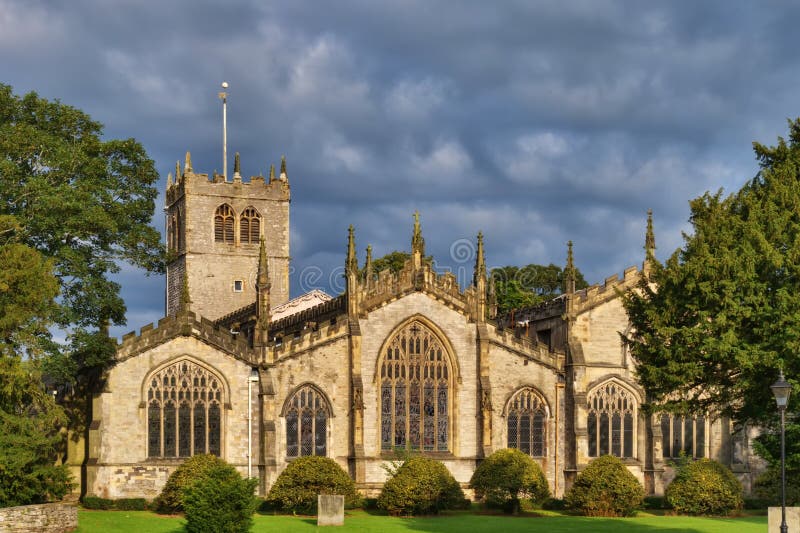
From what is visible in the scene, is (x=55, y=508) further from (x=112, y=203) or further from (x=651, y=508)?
(x=651, y=508)

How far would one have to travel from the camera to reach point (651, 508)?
161 ft

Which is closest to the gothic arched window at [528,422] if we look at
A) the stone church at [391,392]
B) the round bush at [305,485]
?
the stone church at [391,392]

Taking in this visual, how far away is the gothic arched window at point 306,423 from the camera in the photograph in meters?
48.1

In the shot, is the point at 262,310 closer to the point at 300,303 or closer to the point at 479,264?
the point at 479,264

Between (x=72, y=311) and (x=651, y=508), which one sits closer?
(x=72, y=311)

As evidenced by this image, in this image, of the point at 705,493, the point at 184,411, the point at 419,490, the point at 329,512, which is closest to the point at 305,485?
the point at 419,490

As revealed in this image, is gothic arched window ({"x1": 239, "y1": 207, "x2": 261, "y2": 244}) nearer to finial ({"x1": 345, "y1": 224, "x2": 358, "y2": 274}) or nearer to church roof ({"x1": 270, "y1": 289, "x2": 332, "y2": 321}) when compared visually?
church roof ({"x1": 270, "y1": 289, "x2": 332, "y2": 321})

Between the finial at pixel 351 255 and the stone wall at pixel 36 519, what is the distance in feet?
55.9

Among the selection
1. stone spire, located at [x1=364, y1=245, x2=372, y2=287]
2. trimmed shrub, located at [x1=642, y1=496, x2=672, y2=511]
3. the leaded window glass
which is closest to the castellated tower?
stone spire, located at [x1=364, y1=245, x2=372, y2=287]

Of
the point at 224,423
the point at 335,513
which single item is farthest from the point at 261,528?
the point at 224,423

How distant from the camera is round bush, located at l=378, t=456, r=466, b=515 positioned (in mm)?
43750

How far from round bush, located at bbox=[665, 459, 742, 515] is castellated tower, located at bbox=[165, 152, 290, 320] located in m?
37.2

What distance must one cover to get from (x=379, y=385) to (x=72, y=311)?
13246 mm

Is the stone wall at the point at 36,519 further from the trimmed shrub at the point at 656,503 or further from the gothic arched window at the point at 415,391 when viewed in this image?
the trimmed shrub at the point at 656,503
